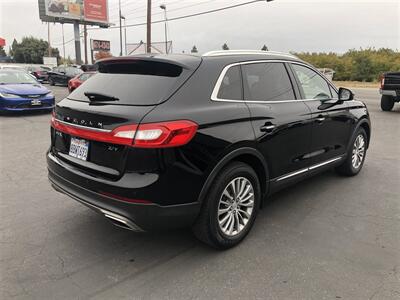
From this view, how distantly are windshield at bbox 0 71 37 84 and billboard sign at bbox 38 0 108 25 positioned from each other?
1712 inches

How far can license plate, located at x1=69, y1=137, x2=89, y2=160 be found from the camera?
3.20 metres

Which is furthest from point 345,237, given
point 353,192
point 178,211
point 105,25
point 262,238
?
point 105,25

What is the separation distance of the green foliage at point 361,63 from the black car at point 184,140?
42761 mm

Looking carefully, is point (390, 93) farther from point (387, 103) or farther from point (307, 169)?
point (307, 169)

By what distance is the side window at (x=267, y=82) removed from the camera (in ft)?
12.1

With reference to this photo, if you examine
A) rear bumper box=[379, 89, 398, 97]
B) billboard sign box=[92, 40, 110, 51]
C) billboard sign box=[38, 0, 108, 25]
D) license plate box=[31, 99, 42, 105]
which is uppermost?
billboard sign box=[38, 0, 108, 25]

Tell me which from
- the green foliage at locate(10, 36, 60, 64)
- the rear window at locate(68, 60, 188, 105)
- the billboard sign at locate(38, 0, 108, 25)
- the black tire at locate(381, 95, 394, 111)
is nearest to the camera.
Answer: the rear window at locate(68, 60, 188, 105)

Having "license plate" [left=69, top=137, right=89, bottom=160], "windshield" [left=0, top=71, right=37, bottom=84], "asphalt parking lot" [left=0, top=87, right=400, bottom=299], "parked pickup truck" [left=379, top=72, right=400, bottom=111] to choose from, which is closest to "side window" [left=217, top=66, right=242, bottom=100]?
"license plate" [left=69, top=137, right=89, bottom=160]

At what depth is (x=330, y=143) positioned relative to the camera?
4793mm

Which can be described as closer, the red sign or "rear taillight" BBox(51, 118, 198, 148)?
"rear taillight" BBox(51, 118, 198, 148)

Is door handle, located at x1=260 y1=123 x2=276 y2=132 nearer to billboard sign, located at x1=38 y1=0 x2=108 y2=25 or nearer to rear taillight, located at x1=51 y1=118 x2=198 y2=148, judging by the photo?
rear taillight, located at x1=51 y1=118 x2=198 y2=148

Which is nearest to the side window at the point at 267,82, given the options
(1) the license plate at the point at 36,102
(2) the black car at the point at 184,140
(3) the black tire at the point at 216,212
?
(2) the black car at the point at 184,140

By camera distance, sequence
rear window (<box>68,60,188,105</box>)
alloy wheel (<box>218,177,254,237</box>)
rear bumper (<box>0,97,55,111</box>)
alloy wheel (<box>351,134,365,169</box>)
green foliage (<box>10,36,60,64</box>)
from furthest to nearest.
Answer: green foliage (<box>10,36,60,64</box>) → rear bumper (<box>0,97,55,111</box>) → alloy wheel (<box>351,134,365,169</box>) → alloy wheel (<box>218,177,254,237</box>) → rear window (<box>68,60,188,105</box>)

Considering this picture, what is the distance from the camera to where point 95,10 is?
180 feet
